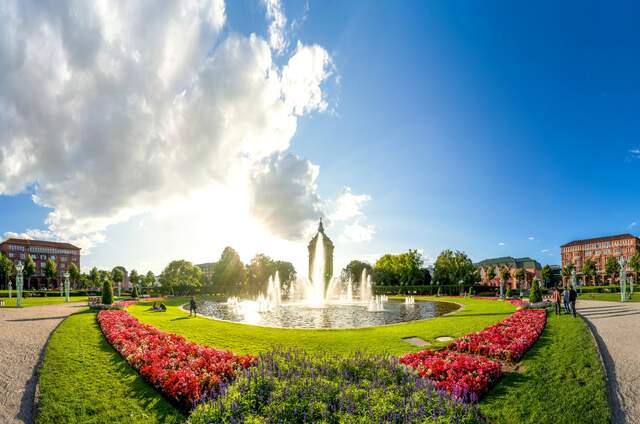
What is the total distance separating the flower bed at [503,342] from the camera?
37.7 feet

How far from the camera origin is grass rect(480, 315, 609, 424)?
24.7 feet

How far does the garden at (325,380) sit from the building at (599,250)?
129427 mm

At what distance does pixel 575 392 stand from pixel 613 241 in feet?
483

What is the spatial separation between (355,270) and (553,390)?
8574 centimetres

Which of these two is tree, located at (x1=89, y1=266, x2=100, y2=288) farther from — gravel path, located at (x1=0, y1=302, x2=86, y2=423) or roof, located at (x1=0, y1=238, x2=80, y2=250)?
gravel path, located at (x1=0, y1=302, x2=86, y2=423)

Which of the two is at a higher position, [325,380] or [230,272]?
[325,380]

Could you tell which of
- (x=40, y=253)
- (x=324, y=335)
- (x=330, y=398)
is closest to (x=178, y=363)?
(x=330, y=398)

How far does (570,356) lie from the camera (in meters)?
11.6

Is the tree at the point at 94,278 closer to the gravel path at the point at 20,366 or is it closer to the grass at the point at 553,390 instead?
the gravel path at the point at 20,366

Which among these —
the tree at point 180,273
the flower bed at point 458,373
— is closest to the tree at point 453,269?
the tree at point 180,273

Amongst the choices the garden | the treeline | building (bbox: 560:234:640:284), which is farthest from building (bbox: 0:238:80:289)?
building (bbox: 560:234:640:284)

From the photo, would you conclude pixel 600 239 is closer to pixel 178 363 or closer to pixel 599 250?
pixel 599 250

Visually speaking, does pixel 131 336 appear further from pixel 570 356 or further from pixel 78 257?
pixel 78 257

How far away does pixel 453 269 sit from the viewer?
3007 inches
